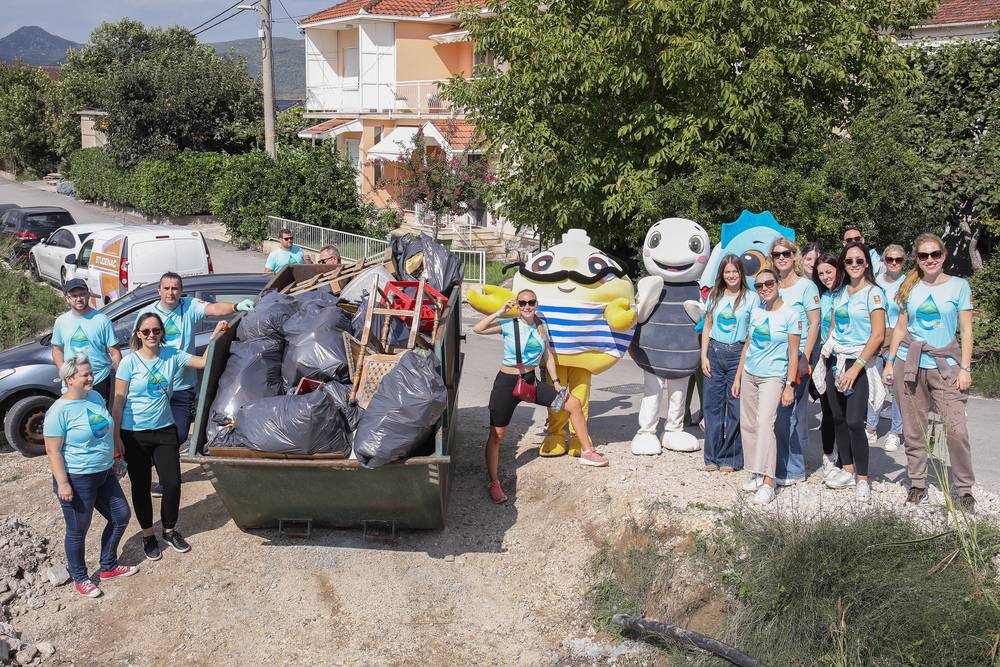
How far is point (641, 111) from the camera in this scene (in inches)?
504

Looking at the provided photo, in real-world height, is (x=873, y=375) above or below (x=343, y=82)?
below

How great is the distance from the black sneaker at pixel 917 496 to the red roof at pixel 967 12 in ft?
44.3

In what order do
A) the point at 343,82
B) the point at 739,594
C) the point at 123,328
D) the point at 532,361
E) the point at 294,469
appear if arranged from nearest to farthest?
the point at 739,594
the point at 294,469
the point at 532,361
the point at 123,328
the point at 343,82

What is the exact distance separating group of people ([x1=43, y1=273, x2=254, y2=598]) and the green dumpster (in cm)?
40

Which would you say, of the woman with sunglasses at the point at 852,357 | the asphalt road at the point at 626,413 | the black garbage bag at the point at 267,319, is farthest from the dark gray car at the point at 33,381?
the woman with sunglasses at the point at 852,357

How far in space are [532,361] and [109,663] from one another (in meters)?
3.50

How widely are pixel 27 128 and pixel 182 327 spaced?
136 feet

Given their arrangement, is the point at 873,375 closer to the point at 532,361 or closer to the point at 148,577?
the point at 532,361

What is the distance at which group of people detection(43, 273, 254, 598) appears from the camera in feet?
19.0

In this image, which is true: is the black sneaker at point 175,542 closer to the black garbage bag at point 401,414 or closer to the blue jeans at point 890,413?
the black garbage bag at point 401,414

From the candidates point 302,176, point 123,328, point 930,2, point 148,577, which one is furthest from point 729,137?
point 302,176

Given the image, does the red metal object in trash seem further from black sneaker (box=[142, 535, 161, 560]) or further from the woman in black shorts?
black sneaker (box=[142, 535, 161, 560])

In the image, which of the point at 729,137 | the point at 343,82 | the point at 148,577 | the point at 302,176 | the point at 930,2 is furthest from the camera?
the point at 343,82

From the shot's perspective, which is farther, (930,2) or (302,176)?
(302,176)
